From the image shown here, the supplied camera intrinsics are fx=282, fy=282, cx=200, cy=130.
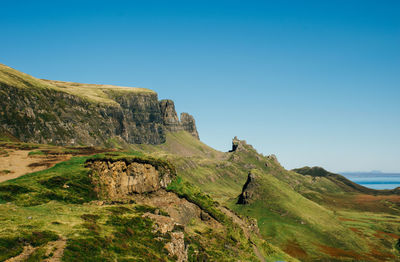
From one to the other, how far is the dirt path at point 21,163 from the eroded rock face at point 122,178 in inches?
541

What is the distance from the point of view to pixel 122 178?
6556cm

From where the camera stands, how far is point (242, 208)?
577 feet

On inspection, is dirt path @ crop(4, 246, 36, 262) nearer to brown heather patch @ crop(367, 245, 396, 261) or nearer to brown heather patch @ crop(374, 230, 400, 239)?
brown heather patch @ crop(367, 245, 396, 261)

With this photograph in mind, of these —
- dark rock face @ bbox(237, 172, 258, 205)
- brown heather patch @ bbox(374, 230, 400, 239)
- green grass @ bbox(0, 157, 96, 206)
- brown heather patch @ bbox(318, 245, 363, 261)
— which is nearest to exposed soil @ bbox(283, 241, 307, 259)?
brown heather patch @ bbox(318, 245, 363, 261)

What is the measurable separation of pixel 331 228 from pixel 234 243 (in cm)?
10533

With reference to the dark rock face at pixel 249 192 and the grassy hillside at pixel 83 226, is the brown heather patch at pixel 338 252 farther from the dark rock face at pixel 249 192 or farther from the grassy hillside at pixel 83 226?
the grassy hillside at pixel 83 226

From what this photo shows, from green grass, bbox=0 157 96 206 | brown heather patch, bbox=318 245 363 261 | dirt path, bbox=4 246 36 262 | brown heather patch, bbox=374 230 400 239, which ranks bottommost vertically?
brown heather patch, bbox=318 245 363 261

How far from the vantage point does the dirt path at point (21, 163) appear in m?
64.4

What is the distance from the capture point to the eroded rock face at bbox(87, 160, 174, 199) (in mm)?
63281

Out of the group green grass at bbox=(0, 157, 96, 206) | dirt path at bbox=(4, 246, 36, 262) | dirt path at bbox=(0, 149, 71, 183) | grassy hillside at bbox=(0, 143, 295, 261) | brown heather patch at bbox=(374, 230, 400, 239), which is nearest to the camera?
dirt path at bbox=(4, 246, 36, 262)

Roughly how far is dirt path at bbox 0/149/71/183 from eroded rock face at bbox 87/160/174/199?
1375cm

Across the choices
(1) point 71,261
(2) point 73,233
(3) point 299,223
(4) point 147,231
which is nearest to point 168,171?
(4) point 147,231

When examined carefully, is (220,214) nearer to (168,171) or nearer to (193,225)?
(193,225)

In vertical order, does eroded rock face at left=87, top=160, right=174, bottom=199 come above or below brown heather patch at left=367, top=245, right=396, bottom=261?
above
